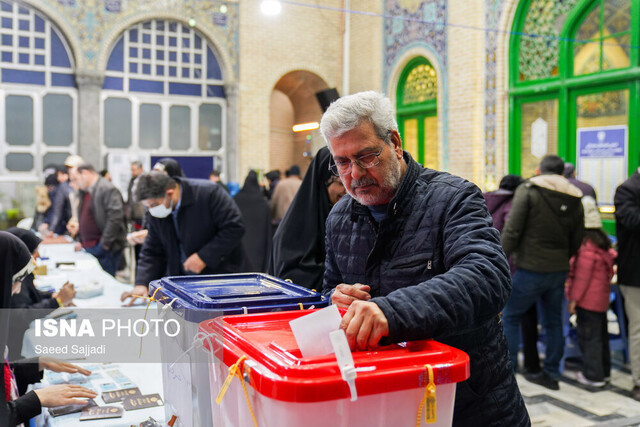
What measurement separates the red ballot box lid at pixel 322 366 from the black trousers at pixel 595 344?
4240mm

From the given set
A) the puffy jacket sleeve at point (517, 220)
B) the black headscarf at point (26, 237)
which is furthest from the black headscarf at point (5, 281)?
the puffy jacket sleeve at point (517, 220)

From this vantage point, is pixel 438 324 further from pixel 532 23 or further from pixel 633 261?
pixel 532 23

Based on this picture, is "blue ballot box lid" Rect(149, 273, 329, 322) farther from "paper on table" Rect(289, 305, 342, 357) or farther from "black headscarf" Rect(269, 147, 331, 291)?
"black headscarf" Rect(269, 147, 331, 291)

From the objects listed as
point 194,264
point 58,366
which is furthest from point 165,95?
point 58,366

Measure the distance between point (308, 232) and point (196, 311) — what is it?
53.9 inches

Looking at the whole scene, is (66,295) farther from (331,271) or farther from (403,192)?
(403,192)

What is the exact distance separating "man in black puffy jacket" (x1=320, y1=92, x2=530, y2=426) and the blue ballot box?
18 cm

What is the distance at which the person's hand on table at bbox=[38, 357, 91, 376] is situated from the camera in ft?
8.14

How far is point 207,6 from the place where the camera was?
12523mm

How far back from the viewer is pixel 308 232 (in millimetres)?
2828

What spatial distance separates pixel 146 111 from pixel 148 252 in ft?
30.0

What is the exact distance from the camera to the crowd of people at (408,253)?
1345 mm

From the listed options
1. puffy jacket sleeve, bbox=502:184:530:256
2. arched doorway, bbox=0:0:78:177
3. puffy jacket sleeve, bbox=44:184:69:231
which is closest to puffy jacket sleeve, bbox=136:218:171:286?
puffy jacket sleeve, bbox=502:184:530:256

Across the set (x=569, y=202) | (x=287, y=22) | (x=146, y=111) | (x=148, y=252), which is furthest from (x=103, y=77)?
(x=569, y=202)
